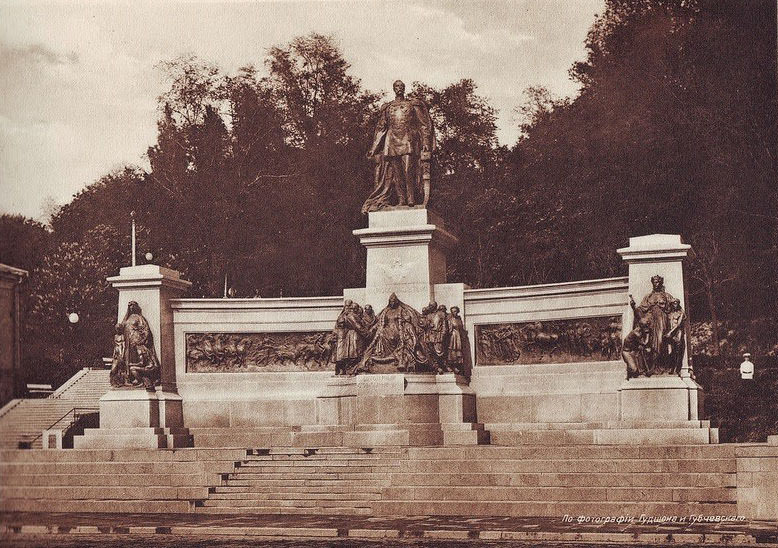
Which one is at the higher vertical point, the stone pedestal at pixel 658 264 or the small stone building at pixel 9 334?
the stone pedestal at pixel 658 264

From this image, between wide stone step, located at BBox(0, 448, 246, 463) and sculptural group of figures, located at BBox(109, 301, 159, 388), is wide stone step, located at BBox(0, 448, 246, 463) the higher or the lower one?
the lower one

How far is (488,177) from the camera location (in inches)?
1957

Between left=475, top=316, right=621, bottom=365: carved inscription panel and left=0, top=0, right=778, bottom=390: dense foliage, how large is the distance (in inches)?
603

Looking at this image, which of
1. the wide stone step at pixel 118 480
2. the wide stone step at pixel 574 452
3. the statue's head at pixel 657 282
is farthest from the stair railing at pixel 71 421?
the statue's head at pixel 657 282

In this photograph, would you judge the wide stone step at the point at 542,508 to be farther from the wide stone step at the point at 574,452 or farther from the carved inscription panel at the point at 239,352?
the carved inscription panel at the point at 239,352

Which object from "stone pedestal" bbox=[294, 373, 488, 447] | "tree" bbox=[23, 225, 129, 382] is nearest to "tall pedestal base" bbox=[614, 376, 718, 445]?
"stone pedestal" bbox=[294, 373, 488, 447]

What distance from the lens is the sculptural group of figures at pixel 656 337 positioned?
2334cm

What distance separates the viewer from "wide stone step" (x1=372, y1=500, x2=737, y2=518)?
18484mm

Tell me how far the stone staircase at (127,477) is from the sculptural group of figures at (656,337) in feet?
23.5

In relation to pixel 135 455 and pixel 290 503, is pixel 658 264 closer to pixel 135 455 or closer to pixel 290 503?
pixel 290 503

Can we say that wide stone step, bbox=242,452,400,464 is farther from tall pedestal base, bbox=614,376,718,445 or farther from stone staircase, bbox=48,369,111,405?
stone staircase, bbox=48,369,111,405

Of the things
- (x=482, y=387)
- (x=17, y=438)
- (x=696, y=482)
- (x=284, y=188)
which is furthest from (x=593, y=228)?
(x=17, y=438)

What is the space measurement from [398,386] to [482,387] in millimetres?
2057

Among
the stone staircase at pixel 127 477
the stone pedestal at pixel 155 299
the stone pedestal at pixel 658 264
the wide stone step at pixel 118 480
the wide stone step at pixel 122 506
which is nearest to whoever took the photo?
the wide stone step at pixel 122 506
